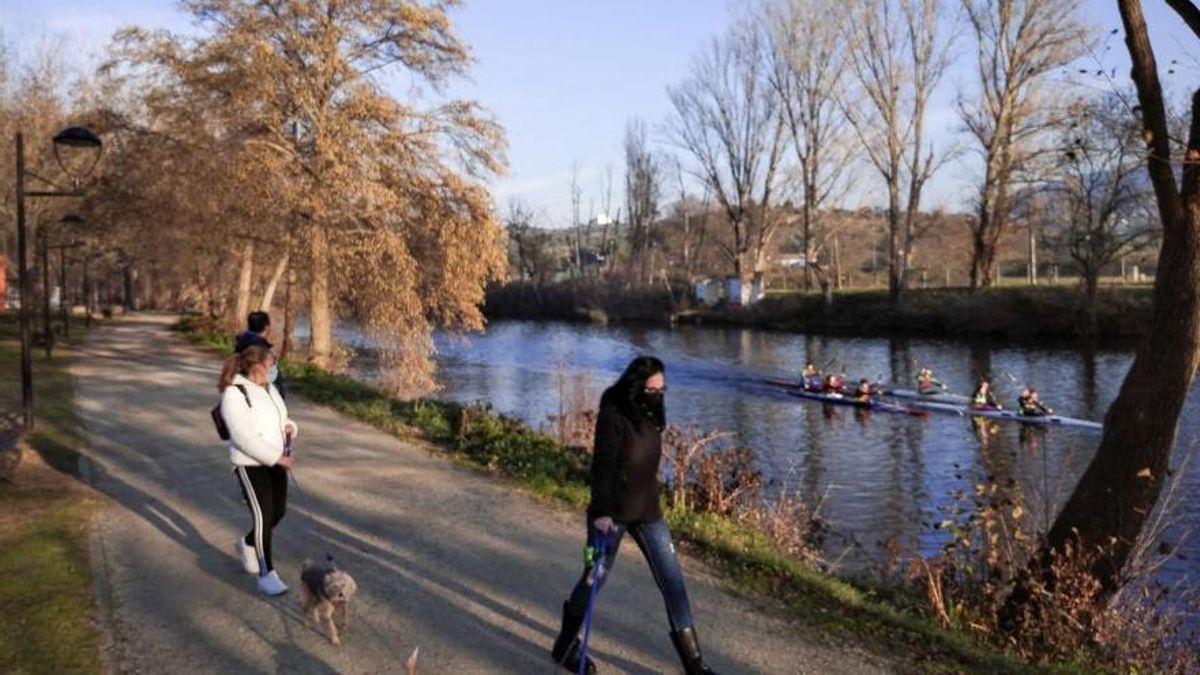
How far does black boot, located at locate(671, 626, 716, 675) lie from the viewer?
527 cm

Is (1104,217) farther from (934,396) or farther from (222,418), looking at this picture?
(222,418)

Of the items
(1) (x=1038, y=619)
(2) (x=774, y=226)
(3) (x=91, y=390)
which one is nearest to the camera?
(1) (x=1038, y=619)

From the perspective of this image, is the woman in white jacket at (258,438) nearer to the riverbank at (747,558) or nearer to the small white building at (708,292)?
the riverbank at (747,558)

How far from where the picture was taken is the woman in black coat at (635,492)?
209 inches

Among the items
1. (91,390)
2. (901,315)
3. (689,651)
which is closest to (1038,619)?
(689,651)

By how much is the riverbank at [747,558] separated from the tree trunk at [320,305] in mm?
6919

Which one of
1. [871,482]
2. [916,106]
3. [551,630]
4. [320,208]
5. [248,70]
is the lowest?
[871,482]

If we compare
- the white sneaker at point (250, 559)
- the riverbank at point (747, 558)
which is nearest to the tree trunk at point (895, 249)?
the riverbank at point (747, 558)

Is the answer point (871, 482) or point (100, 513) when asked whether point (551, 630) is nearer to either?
point (100, 513)

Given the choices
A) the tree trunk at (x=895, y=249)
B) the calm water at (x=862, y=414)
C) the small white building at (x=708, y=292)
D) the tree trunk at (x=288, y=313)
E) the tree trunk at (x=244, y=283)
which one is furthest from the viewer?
the small white building at (x=708, y=292)

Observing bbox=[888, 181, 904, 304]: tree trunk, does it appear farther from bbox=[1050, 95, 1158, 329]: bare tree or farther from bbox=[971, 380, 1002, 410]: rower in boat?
bbox=[971, 380, 1002, 410]: rower in boat

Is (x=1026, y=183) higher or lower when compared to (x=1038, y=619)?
higher

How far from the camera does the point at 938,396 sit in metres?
25.0

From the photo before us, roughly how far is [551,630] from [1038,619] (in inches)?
155
